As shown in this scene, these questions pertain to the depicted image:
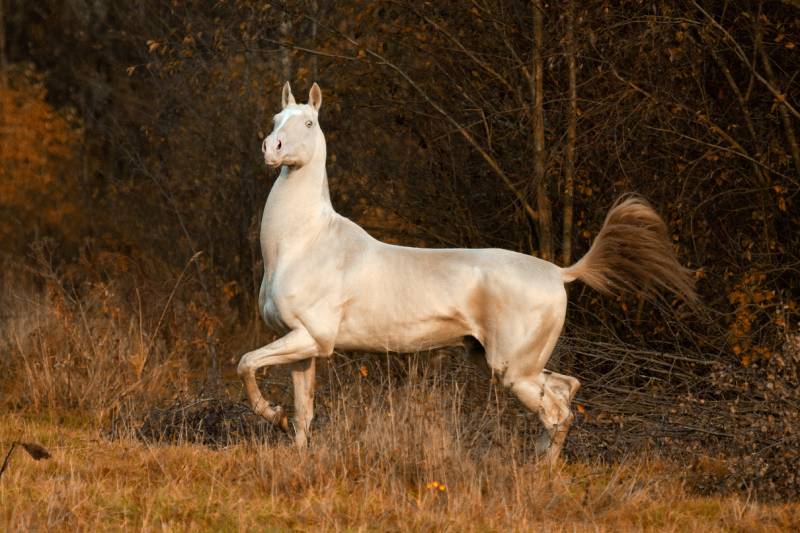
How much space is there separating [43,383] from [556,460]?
13.5 ft

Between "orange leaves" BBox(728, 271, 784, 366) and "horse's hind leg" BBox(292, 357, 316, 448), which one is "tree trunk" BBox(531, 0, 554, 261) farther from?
"horse's hind leg" BBox(292, 357, 316, 448)

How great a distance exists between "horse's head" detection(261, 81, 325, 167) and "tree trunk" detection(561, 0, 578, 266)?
2565mm

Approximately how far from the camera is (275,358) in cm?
691

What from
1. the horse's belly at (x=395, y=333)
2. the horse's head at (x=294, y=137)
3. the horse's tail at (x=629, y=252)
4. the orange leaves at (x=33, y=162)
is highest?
the horse's head at (x=294, y=137)

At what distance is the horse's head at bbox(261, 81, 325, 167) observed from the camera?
693 cm

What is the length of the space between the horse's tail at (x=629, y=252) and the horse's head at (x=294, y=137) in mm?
1768

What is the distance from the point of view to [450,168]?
11.0 metres

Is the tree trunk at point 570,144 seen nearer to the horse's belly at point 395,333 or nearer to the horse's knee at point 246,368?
the horse's belly at point 395,333

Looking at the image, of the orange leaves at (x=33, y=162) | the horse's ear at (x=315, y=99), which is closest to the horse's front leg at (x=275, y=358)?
the horse's ear at (x=315, y=99)

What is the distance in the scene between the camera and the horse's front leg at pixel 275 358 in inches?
271

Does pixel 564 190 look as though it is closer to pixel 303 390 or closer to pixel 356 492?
pixel 303 390

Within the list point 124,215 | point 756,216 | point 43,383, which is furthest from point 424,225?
point 124,215

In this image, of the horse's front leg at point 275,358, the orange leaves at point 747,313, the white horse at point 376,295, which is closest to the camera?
the horse's front leg at point 275,358

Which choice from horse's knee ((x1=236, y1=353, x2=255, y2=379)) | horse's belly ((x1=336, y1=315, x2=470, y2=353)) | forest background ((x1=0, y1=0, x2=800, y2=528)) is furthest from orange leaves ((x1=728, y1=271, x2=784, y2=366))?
horse's knee ((x1=236, y1=353, x2=255, y2=379))
